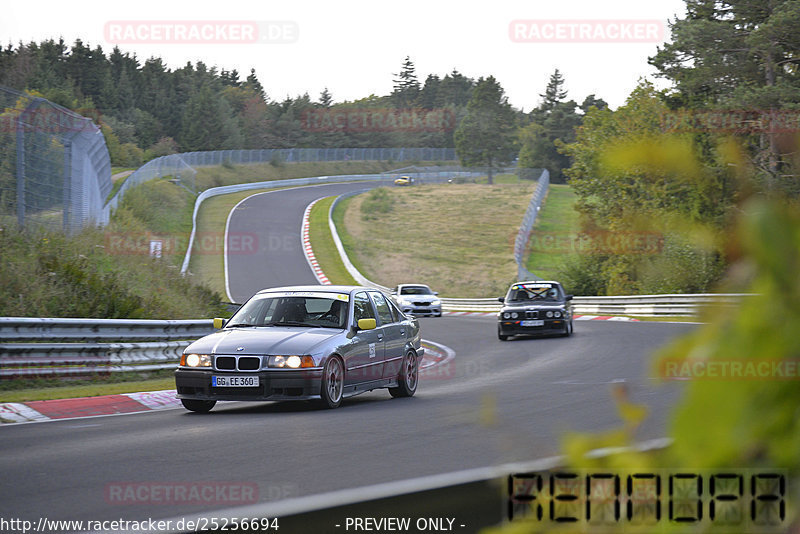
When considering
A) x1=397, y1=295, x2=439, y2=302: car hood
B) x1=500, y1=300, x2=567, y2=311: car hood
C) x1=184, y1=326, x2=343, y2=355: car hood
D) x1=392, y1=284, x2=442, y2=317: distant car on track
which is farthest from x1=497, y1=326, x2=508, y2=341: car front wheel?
x1=184, y1=326, x2=343, y2=355: car hood

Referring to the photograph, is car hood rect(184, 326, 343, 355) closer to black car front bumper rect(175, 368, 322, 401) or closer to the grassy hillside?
black car front bumper rect(175, 368, 322, 401)

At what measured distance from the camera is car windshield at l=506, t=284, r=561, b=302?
2600cm

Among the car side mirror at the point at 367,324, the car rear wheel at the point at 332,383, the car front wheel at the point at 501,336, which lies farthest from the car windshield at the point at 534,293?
the car rear wheel at the point at 332,383

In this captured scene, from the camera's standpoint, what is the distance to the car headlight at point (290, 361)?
36.7 feet

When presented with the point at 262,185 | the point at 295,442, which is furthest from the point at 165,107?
the point at 295,442

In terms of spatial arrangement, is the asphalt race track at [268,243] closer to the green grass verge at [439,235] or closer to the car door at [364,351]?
the green grass verge at [439,235]

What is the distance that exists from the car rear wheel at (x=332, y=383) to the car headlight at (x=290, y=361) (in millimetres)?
248

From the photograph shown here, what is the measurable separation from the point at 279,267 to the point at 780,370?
5525 centimetres

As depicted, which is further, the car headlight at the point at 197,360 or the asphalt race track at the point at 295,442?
the car headlight at the point at 197,360

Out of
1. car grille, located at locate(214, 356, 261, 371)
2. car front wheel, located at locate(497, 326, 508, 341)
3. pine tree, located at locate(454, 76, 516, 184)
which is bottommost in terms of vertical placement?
car front wheel, located at locate(497, 326, 508, 341)

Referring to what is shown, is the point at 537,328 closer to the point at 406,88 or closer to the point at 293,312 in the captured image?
the point at 293,312

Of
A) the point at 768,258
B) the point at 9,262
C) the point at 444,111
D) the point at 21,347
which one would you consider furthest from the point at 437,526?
the point at 444,111

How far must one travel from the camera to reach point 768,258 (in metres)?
0.87
